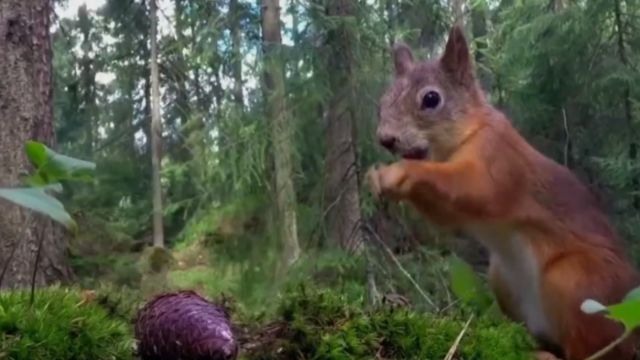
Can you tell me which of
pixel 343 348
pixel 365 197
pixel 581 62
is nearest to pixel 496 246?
pixel 343 348

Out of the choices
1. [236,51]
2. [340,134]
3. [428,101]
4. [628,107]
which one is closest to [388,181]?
[428,101]

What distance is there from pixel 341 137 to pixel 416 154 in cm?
295

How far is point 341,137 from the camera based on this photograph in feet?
16.4

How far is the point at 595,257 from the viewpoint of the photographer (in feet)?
6.25

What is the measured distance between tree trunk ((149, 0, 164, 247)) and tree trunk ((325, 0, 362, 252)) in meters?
6.87

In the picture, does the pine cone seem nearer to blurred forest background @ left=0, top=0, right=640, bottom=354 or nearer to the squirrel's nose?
the squirrel's nose

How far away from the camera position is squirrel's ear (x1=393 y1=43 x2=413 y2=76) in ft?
7.41

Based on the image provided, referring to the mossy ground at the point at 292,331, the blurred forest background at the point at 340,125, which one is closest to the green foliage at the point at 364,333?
Result: the mossy ground at the point at 292,331

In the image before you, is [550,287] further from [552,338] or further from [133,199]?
[133,199]

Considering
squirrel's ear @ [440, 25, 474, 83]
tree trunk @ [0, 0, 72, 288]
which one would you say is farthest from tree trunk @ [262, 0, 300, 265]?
squirrel's ear @ [440, 25, 474, 83]

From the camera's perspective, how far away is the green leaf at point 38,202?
1006 millimetres

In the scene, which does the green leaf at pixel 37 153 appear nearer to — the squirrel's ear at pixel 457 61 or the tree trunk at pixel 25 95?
the squirrel's ear at pixel 457 61

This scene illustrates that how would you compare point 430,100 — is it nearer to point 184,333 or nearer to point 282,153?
point 184,333

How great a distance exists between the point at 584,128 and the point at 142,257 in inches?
198
